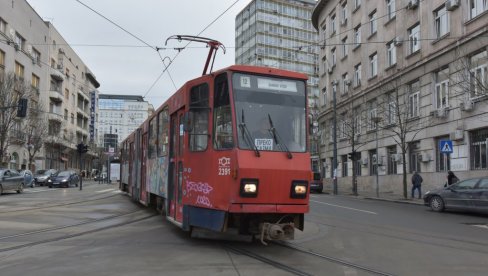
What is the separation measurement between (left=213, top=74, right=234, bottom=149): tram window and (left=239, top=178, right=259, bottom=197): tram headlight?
2.34 feet

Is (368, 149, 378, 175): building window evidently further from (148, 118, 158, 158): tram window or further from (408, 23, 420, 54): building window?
(148, 118, 158, 158): tram window

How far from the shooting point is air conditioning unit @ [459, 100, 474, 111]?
22969 mm

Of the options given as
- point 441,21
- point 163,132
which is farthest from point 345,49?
point 163,132

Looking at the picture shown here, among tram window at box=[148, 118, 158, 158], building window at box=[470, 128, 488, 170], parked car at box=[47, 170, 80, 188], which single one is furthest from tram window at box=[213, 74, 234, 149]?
parked car at box=[47, 170, 80, 188]

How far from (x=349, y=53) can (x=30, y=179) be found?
2738 cm

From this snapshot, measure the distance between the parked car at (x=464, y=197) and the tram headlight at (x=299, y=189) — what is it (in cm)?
1038

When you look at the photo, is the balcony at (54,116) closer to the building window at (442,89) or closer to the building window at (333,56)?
the building window at (333,56)

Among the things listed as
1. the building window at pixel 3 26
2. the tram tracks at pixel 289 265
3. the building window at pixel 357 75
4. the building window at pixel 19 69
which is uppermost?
the building window at pixel 3 26

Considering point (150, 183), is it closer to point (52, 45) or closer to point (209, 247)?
point (209, 247)

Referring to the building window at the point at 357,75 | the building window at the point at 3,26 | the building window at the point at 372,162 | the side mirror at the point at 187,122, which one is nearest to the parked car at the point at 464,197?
the side mirror at the point at 187,122

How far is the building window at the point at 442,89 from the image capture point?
25620 mm

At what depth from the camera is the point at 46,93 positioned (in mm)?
61156

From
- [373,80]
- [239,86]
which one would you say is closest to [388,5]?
[373,80]

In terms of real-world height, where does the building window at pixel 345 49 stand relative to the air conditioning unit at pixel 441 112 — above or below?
above
